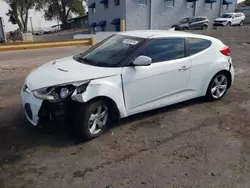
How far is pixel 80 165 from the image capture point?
3197mm

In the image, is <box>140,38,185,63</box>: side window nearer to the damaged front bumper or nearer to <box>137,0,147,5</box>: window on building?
the damaged front bumper

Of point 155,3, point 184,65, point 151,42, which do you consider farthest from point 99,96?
point 155,3

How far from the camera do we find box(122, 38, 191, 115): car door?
3.99 meters

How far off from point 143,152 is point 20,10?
41.2 m

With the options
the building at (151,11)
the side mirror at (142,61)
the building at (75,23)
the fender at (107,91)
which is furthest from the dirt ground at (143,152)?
the building at (75,23)

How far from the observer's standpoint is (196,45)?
15.9 feet

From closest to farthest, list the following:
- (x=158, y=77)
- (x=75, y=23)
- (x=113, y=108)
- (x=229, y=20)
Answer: (x=113, y=108), (x=158, y=77), (x=229, y=20), (x=75, y=23)

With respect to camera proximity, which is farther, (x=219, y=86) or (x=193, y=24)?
(x=193, y=24)

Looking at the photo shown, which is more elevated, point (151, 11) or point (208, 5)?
point (208, 5)

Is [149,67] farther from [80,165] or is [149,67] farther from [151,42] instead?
[80,165]

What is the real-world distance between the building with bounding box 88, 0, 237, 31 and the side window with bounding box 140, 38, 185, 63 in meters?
24.7

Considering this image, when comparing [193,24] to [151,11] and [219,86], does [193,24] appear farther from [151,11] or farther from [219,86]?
[219,86]

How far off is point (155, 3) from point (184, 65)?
88.2 ft

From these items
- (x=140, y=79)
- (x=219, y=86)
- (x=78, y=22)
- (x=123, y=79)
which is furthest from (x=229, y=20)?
(x=123, y=79)
